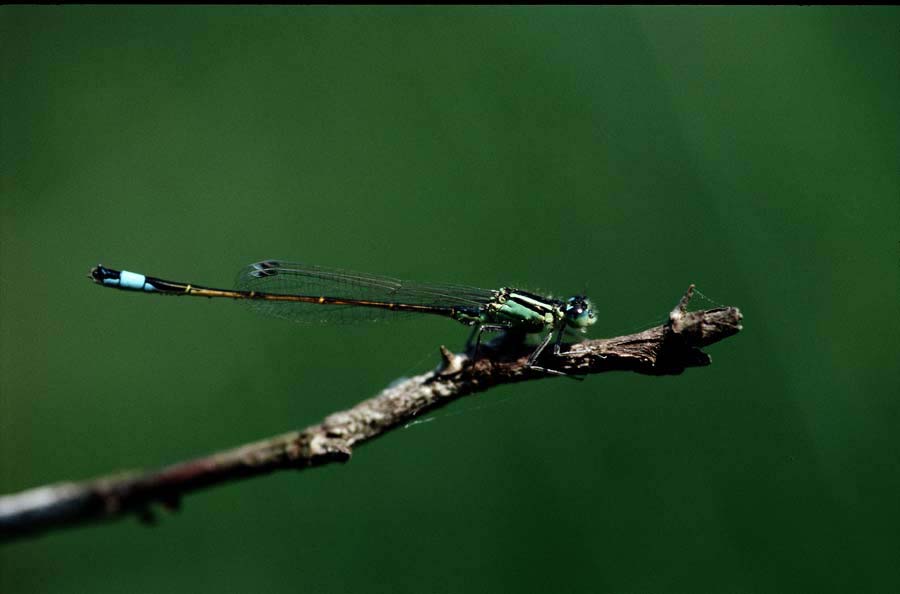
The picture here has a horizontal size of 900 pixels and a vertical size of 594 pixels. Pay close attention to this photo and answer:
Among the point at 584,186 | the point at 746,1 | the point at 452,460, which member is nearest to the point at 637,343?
the point at 452,460

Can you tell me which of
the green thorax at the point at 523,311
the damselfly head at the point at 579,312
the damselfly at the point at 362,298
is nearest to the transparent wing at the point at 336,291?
the damselfly at the point at 362,298

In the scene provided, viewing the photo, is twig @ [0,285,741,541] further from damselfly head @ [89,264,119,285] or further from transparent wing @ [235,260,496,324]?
damselfly head @ [89,264,119,285]

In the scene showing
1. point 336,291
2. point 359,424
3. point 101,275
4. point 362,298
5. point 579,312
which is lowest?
point 359,424

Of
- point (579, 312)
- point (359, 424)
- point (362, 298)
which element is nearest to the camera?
point (359, 424)

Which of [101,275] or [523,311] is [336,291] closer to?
[523,311]

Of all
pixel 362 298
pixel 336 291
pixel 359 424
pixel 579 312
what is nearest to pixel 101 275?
pixel 336 291

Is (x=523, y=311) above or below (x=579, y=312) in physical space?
above
